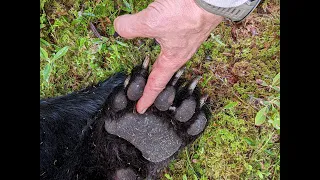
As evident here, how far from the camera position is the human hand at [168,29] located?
47.8 inches

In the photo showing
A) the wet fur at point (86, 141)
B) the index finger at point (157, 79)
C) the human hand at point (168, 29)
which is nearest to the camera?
the human hand at point (168, 29)

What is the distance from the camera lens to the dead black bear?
4.76 ft

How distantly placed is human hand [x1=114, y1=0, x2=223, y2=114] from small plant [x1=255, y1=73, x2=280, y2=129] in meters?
0.40

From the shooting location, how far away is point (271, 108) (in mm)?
1581

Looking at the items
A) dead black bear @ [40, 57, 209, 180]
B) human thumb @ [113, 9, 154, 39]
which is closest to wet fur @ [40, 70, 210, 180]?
dead black bear @ [40, 57, 209, 180]

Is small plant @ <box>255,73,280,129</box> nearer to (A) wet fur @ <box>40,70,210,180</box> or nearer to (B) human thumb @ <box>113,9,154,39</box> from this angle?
(A) wet fur @ <box>40,70,210,180</box>

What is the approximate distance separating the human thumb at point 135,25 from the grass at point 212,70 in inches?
9.1

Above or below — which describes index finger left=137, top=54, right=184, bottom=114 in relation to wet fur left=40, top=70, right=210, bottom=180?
above

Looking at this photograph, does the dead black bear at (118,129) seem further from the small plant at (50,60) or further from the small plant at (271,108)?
the small plant at (271,108)

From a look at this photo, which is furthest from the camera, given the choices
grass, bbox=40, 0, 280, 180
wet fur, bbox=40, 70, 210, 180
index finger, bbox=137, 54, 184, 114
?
grass, bbox=40, 0, 280, 180

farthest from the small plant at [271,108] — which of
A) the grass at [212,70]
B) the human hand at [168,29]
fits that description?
the human hand at [168,29]
